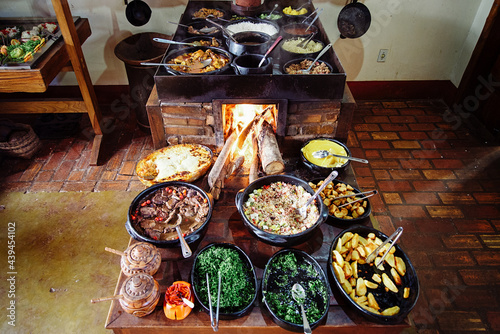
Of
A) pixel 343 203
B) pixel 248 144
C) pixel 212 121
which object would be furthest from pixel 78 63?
pixel 343 203

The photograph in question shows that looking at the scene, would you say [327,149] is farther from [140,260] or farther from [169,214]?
[140,260]

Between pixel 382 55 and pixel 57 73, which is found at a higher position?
pixel 57 73

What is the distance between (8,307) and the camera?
2.63 meters

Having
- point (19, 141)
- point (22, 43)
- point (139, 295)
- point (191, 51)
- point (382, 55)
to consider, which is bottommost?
point (19, 141)

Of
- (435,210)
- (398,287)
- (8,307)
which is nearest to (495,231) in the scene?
(435,210)

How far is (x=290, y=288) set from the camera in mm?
1938

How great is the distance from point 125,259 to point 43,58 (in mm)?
2347

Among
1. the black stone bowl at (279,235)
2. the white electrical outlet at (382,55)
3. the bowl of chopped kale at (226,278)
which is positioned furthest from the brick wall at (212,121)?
A: the white electrical outlet at (382,55)

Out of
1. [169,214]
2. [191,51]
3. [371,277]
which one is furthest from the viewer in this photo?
[191,51]

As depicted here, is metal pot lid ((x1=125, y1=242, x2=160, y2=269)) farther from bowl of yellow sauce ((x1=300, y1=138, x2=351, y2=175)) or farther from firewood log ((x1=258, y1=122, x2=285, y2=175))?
bowl of yellow sauce ((x1=300, y1=138, x2=351, y2=175))

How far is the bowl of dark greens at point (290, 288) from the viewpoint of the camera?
178cm

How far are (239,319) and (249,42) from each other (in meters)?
2.39

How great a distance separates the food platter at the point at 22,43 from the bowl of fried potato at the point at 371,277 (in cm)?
308

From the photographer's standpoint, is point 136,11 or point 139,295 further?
point 136,11
